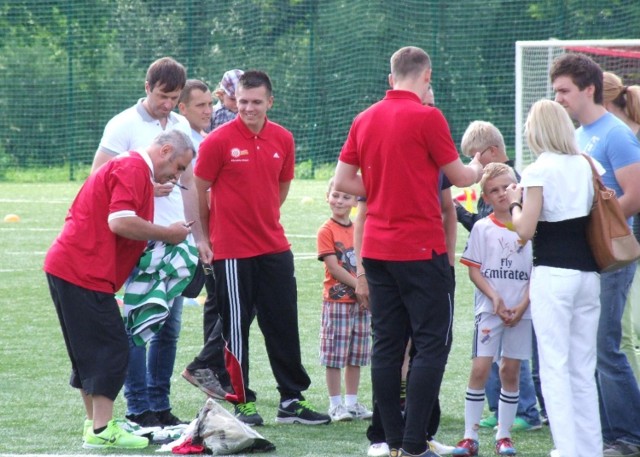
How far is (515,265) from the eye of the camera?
18.5ft

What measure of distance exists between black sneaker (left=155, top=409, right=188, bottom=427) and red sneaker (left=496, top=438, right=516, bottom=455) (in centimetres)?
169

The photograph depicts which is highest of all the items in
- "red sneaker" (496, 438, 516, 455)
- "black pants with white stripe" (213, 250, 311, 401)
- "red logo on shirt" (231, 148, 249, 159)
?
"red logo on shirt" (231, 148, 249, 159)

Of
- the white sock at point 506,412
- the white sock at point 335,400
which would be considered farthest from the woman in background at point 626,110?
the white sock at point 335,400

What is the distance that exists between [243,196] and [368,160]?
45.6 inches

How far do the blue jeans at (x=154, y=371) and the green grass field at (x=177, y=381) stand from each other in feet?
1.13

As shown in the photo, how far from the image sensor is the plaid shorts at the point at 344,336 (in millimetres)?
6348

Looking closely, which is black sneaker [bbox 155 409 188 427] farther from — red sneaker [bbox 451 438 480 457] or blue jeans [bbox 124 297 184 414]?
red sneaker [bbox 451 438 480 457]

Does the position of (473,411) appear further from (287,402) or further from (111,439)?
(111,439)

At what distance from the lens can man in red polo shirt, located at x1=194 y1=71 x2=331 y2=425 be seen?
6.02m

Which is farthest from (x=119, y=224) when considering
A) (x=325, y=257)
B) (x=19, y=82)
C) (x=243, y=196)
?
(x=19, y=82)

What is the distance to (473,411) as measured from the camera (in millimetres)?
5473

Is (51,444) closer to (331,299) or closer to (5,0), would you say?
(331,299)

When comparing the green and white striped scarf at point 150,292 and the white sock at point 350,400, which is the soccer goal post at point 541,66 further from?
the green and white striped scarf at point 150,292

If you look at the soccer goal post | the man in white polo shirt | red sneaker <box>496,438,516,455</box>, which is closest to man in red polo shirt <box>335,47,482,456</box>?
red sneaker <box>496,438,516,455</box>
